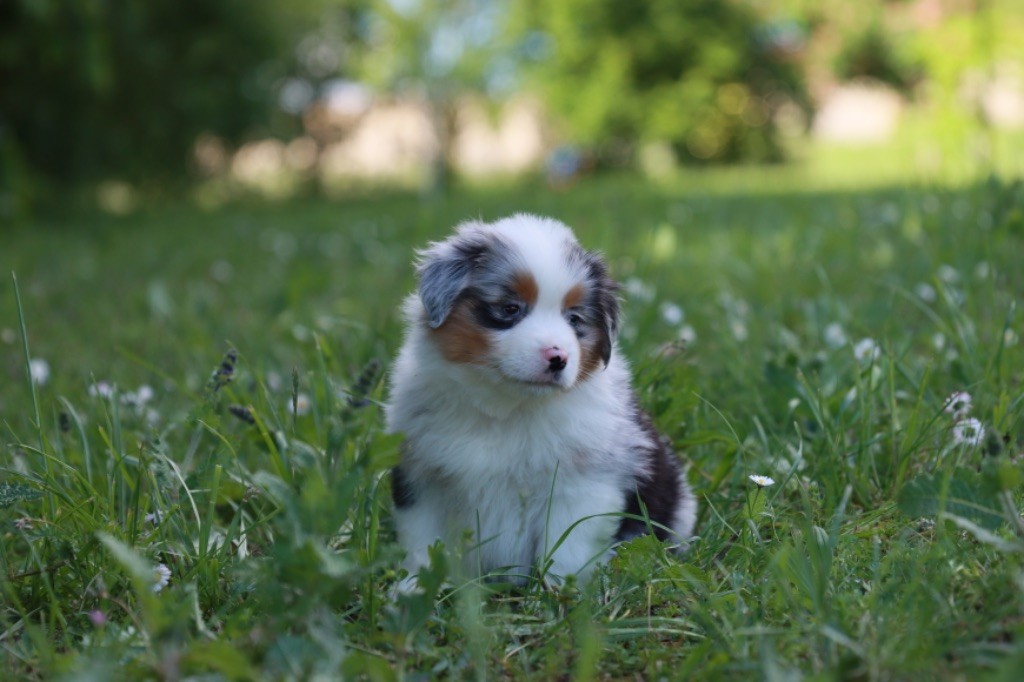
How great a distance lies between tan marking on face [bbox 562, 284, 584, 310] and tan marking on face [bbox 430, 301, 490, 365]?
21 centimetres

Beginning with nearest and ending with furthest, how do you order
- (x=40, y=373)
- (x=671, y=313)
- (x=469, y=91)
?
(x=40, y=373) < (x=671, y=313) < (x=469, y=91)

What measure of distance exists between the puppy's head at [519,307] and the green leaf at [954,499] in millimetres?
775

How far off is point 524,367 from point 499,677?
27.9 inches

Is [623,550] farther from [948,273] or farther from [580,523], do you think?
[948,273]

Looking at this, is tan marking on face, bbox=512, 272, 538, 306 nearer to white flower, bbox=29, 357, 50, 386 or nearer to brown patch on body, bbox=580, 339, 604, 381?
brown patch on body, bbox=580, 339, 604, 381

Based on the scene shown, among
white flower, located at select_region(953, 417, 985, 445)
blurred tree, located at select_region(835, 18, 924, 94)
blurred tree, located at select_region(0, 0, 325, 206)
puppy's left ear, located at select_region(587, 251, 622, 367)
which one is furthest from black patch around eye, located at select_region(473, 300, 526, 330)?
blurred tree, located at select_region(835, 18, 924, 94)

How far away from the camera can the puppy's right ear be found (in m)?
2.37

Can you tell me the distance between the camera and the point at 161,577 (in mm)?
2012

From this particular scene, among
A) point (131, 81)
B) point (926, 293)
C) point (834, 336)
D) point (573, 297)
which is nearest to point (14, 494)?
point (573, 297)

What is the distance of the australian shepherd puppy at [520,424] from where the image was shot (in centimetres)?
225

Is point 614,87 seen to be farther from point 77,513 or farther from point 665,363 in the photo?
point 77,513

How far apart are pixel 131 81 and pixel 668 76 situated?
10136mm

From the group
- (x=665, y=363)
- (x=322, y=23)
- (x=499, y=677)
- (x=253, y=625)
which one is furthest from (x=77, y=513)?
(x=322, y=23)

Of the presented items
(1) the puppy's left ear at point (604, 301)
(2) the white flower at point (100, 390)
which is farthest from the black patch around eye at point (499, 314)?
(2) the white flower at point (100, 390)
